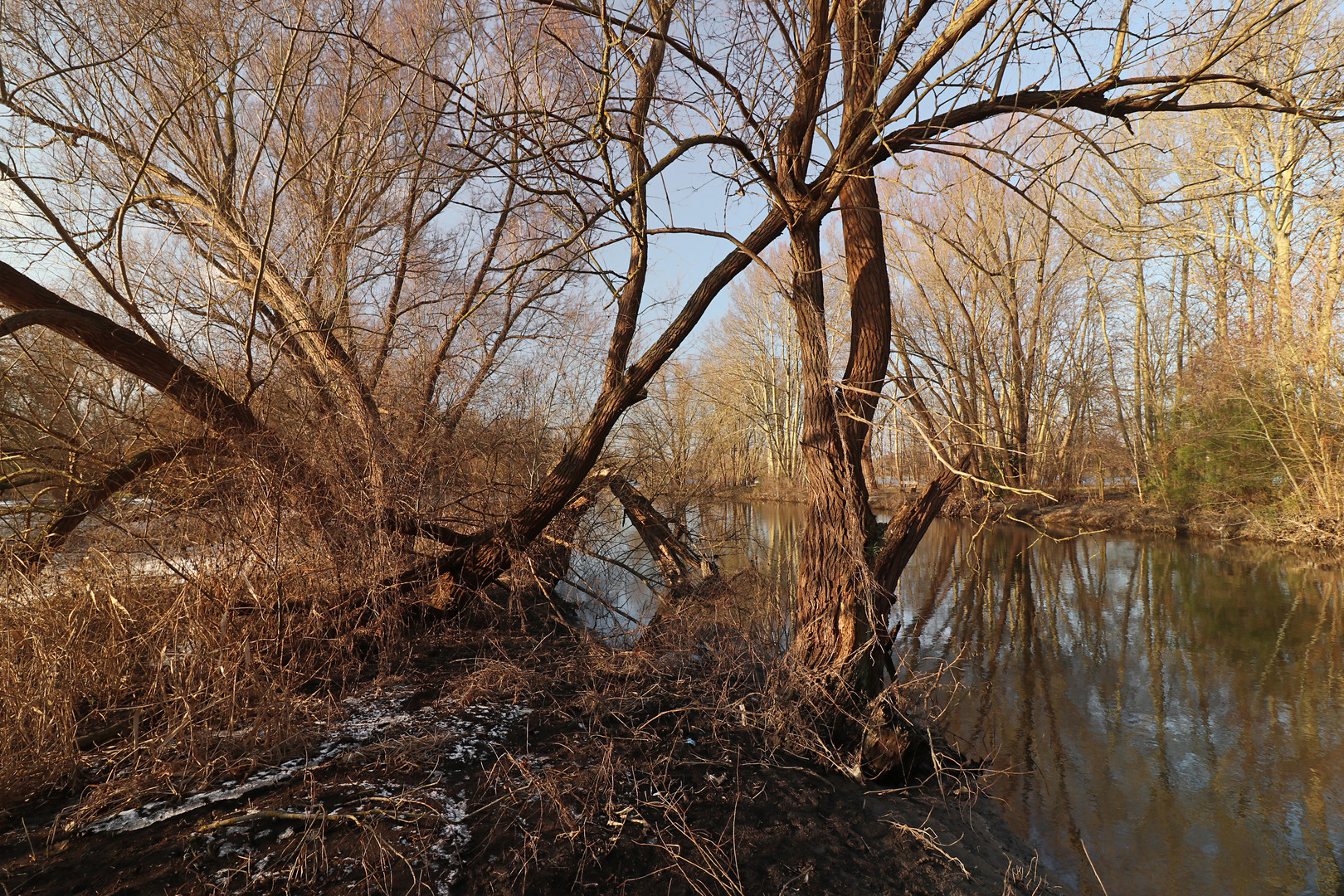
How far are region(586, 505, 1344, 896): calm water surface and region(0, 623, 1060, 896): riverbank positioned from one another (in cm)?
88

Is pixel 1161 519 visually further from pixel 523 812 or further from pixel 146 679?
pixel 146 679

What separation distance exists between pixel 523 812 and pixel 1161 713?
6.13 metres

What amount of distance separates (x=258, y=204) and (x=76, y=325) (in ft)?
16.8

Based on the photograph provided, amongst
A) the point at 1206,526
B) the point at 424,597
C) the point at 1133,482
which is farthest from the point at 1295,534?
the point at 424,597

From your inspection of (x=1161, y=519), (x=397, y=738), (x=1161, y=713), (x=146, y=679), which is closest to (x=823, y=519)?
(x=397, y=738)

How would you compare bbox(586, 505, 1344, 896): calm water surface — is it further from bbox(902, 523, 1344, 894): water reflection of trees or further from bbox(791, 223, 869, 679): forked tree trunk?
bbox(791, 223, 869, 679): forked tree trunk

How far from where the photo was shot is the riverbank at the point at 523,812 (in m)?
2.67

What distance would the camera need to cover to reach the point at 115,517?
180 inches

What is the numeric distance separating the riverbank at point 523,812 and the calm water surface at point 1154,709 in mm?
883

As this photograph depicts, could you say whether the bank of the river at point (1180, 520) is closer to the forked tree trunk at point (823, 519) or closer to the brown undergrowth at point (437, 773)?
the forked tree trunk at point (823, 519)

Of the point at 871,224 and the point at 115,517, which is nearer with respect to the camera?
the point at 115,517

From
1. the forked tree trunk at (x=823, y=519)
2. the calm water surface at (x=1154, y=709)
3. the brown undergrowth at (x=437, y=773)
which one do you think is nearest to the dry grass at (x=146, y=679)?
the brown undergrowth at (x=437, y=773)

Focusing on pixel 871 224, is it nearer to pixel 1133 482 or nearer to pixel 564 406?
pixel 564 406

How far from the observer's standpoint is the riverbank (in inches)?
105
